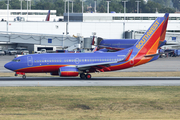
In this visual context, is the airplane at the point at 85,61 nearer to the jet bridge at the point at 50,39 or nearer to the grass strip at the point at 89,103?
the grass strip at the point at 89,103

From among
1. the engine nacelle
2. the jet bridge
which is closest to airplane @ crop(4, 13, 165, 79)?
the engine nacelle

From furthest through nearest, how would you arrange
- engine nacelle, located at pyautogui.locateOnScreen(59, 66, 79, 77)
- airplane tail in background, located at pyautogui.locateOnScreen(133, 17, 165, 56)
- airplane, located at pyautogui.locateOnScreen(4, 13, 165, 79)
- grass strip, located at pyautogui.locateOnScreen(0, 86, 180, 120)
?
airplane tail in background, located at pyautogui.locateOnScreen(133, 17, 165, 56)
airplane, located at pyautogui.locateOnScreen(4, 13, 165, 79)
engine nacelle, located at pyautogui.locateOnScreen(59, 66, 79, 77)
grass strip, located at pyautogui.locateOnScreen(0, 86, 180, 120)

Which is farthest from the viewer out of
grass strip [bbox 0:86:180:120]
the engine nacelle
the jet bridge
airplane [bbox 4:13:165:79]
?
the jet bridge

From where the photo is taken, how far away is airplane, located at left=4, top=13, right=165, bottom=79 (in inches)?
1820

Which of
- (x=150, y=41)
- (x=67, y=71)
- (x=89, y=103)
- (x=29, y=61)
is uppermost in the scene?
(x=150, y=41)

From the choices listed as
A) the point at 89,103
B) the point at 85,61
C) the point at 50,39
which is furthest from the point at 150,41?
the point at 50,39

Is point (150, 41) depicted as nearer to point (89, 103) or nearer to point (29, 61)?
point (29, 61)

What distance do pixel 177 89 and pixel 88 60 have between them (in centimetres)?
1536

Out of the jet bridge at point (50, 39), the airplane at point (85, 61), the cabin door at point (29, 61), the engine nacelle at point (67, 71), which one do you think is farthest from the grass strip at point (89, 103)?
the jet bridge at point (50, 39)

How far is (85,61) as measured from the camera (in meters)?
47.2

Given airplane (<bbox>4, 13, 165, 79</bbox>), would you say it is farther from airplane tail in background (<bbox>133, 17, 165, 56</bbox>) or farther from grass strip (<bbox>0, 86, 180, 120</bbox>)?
grass strip (<bbox>0, 86, 180, 120</bbox>)

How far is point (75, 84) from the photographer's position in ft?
136

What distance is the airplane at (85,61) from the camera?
152ft

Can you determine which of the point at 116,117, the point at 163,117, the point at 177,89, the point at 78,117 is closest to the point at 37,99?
the point at 78,117
